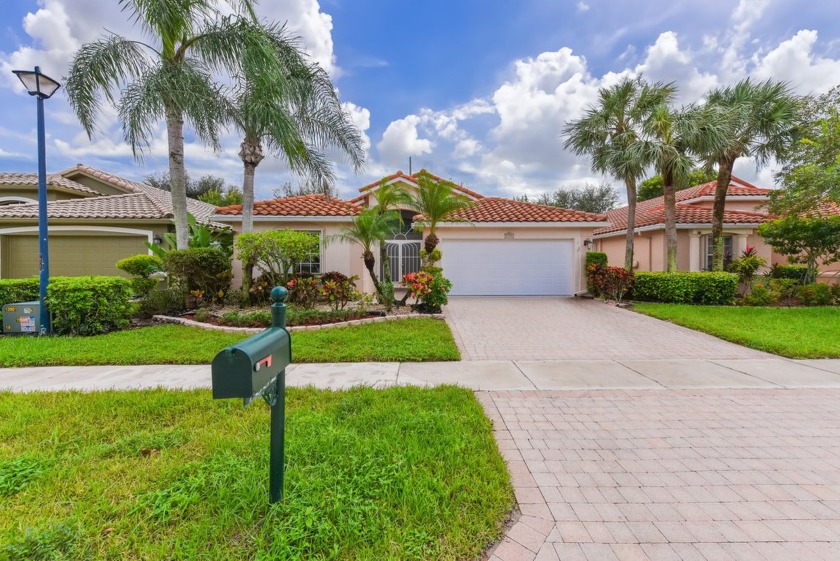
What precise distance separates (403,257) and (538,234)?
19.1 feet

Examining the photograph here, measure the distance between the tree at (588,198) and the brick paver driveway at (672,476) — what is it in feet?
116

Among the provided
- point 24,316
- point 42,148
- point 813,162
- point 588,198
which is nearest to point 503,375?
point 24,316

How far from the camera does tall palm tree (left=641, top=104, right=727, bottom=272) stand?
40.5 feet

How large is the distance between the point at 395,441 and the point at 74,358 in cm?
660

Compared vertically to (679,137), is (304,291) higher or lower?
lower

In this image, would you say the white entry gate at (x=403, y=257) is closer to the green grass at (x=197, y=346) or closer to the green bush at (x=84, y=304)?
the green grass at (x=197, y=346)

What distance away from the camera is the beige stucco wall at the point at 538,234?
15.3m

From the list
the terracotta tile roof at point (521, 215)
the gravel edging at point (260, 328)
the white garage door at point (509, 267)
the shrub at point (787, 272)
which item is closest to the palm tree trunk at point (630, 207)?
the terracotta tile roof at point (521, 215)

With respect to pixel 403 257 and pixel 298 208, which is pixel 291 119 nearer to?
pixel 298 208

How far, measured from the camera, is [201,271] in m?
10.6

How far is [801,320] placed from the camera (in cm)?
977

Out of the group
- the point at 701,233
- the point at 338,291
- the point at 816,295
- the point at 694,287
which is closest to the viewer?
the point at 338,291

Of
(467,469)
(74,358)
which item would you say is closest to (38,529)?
(467,469)

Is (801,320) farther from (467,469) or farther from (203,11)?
(203,11)
